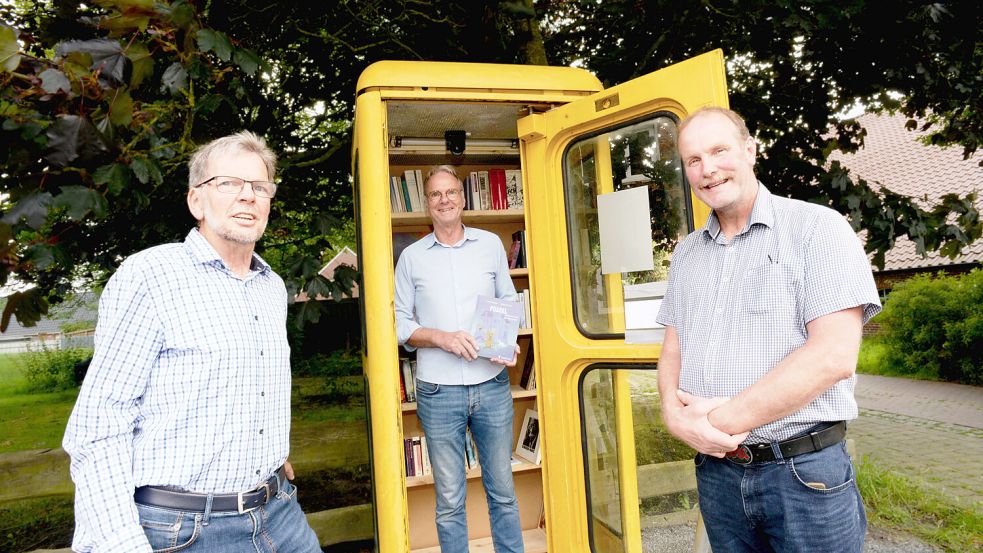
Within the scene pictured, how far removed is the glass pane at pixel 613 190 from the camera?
2.87 meters

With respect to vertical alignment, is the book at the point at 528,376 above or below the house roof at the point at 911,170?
below

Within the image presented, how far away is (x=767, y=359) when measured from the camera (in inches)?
71.8

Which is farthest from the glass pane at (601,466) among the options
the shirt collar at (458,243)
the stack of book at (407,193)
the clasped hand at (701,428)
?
the stack of book at (407,193)

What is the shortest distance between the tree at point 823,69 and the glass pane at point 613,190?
1.31 meters

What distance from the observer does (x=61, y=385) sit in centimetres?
1134

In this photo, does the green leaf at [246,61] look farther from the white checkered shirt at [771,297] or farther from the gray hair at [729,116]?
the white checkered shirt at [771,297]

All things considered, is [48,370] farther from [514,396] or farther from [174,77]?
[174,77]

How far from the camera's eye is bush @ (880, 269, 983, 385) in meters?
11.8

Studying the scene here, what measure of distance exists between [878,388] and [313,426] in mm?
10779

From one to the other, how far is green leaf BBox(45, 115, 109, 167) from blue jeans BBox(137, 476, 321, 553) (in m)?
1.21

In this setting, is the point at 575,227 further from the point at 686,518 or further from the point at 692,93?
the point at 686,518

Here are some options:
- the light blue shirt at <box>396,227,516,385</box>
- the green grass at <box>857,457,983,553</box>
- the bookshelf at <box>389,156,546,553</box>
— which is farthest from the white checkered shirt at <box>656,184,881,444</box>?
the green grass at <box>857,457,983,553</box>

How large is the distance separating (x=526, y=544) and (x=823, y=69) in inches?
175

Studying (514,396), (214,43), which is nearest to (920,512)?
(514,396)
